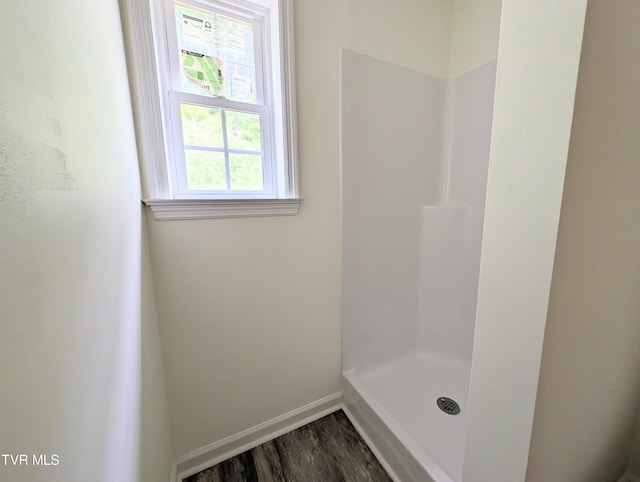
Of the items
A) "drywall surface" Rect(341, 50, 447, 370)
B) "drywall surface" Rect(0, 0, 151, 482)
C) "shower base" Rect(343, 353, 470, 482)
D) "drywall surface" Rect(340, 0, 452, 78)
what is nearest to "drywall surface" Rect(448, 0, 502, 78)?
"drywall surface" Rect(340, 0, 452, 78)

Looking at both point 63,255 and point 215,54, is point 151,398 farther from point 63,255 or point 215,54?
point 215,54

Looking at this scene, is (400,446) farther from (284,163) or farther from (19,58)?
(19,58)

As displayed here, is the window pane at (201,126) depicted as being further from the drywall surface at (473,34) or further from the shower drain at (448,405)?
the shower drain at (448,405)

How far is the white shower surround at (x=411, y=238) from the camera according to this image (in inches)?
53.5

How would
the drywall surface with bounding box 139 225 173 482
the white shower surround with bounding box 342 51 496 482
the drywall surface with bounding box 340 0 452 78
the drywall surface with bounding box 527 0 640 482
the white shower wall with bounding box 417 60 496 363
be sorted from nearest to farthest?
the drywall surface with bounding box 527 0 640 482, the drywall surface with bounding box 139 225 173 482, the drywall surface with bounding box 340 0 452 78, the white shower surround with bounding box 342 51 496 482, the white shower wall with bounding box 417 60 496 363

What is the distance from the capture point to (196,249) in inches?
41.7

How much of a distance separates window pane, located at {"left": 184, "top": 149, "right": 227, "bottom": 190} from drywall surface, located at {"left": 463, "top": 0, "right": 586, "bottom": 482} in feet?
3.47

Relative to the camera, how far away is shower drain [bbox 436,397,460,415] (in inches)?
55.5

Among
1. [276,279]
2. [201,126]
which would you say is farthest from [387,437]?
[201,126]

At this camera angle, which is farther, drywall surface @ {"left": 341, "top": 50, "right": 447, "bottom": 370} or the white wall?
drywall surface @ {"left": 341, "top": 50, "right": 447, "bottom": 370}

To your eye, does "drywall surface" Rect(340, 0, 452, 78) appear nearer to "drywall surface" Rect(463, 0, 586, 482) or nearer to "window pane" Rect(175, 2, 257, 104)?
"window pane" Rect(175, 2, 257, 104)

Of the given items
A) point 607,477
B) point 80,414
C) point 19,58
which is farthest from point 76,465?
point 607,477

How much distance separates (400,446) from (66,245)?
133cm

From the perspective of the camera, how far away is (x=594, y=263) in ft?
1.80
